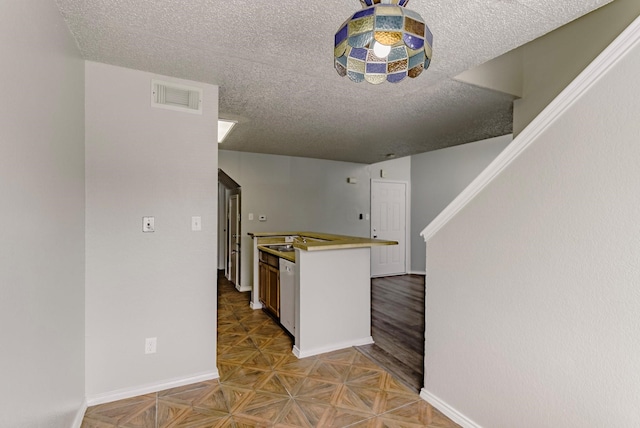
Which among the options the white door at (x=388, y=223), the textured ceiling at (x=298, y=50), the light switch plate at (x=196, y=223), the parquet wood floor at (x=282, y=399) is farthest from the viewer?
the white door at (x=388, y=223)

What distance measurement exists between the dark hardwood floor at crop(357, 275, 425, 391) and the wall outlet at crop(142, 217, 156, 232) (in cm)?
214

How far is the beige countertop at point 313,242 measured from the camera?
2.90m

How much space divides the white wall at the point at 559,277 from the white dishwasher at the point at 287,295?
1.60 metres

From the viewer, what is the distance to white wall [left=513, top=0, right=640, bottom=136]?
209 centimetres

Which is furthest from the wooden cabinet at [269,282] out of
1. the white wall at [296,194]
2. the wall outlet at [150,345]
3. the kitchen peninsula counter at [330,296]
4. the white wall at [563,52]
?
the white wall at [563,52]

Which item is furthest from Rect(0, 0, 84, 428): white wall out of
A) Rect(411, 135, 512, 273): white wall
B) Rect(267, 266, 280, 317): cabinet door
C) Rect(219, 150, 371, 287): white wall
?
Rect(411, 135, 512, 273): white wall

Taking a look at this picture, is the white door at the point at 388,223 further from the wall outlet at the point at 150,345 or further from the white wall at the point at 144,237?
the wall outlet at the point at 150,345

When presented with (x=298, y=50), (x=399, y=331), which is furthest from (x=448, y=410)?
(x=298, y=50)

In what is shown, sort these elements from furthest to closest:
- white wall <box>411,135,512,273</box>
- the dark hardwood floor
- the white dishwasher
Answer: white wall <box>411,135,512,273</box>, the white dishwasher, the dark hardwood floor

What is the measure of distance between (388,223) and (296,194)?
7.18 ft

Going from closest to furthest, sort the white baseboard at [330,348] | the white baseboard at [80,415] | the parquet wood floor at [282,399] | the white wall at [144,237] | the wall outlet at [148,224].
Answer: the white baseboard at [80,415] < the parquet wood floor at [282,399] < the white wall at [144,237] < the wall outlet at [148,224] < the white baseboard at [330,348]

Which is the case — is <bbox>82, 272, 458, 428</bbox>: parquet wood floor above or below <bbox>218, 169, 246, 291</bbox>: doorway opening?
below

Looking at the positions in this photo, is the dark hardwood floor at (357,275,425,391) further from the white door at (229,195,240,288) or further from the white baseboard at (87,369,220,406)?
the white door at (229,195,240,288)

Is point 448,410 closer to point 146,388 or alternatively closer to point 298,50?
point 146,388
